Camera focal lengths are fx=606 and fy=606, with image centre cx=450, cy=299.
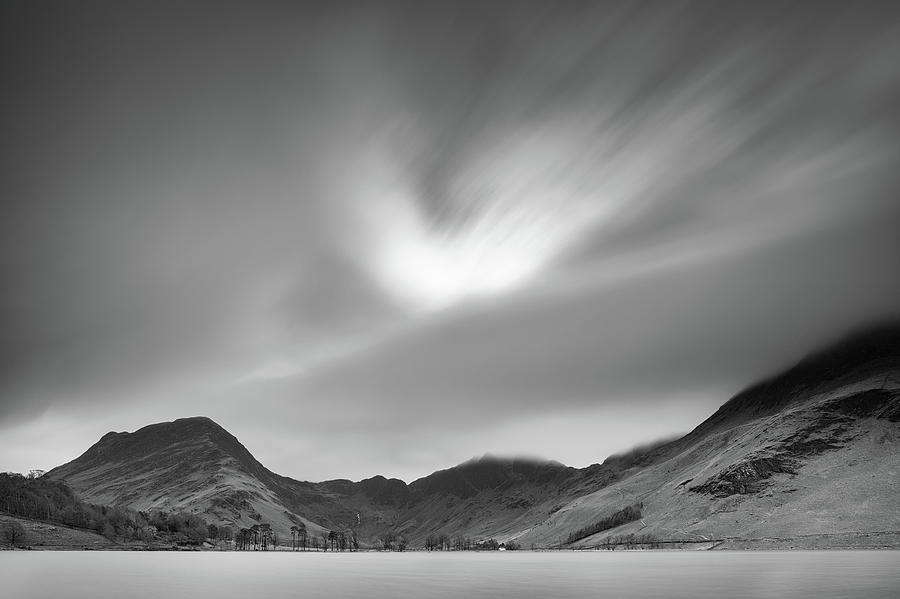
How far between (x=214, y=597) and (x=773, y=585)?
64365 mm

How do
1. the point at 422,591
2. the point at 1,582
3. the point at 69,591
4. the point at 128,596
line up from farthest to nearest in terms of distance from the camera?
the point at 1,582
the point at 422,591
the point at 69,591
the point at 128,596

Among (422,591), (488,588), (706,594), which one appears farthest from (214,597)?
(706,594)

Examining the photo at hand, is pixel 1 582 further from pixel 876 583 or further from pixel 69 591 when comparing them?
pixel 876 583

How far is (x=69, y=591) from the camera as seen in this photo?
63.0m

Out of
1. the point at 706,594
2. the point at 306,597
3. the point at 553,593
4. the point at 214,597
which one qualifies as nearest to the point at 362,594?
A: the point at 306,597

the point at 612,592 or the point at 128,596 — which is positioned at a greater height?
the point at 128,596

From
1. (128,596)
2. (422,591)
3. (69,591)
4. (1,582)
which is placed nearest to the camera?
(128,596)

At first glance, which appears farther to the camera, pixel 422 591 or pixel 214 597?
pixel 422 591

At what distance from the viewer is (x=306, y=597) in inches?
2404

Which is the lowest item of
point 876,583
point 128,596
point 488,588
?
Result: point 876,583

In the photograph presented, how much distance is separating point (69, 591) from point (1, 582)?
75.5 ft

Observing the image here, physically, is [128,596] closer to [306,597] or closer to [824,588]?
[306,597]

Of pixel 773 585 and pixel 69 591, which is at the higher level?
pixel 69 591

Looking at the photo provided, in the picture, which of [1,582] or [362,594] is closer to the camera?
[362,594]
